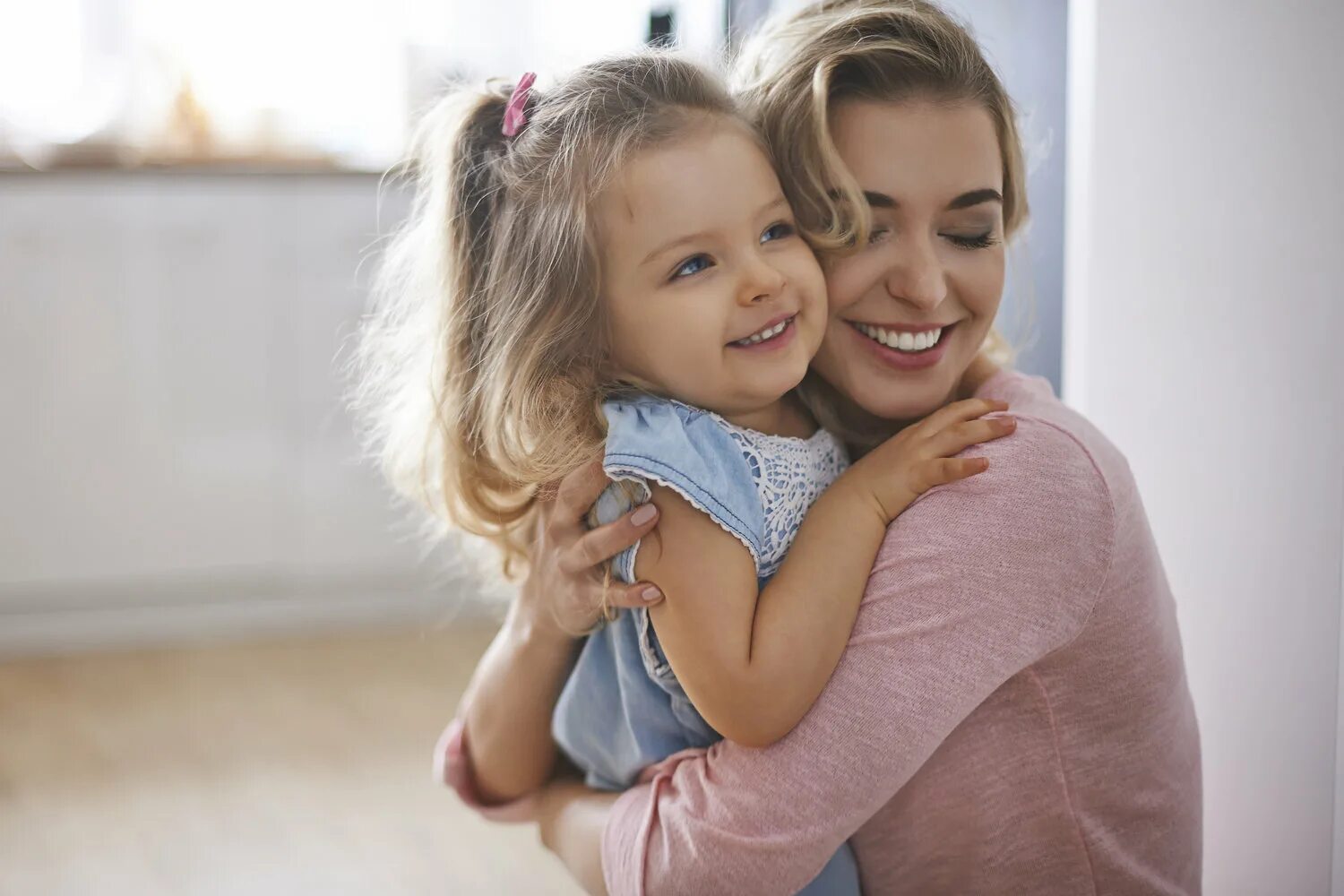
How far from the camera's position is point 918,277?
112cm

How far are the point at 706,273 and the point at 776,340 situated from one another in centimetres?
8

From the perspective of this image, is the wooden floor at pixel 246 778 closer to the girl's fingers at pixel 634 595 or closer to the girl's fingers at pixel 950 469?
the girl's fingers at pixel 634 595

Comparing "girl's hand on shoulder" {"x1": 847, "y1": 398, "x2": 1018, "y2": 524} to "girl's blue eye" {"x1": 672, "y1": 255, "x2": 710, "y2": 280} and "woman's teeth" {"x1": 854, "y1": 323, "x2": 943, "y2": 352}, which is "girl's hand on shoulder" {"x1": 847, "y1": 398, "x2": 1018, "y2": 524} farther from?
"girl's blue eye" {"x1": 672, "y1": 255, "x2": 710, "y2": 280}

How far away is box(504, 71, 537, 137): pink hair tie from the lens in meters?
1.14

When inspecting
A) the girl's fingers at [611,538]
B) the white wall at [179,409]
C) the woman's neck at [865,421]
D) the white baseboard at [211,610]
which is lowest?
the white baseboard at [211,610]

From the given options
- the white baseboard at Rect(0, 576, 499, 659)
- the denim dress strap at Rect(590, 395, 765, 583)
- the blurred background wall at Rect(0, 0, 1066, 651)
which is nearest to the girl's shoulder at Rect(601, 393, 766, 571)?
the denim dress strap at Rect(590, 395, 765, 583)

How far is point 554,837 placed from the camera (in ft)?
4.27

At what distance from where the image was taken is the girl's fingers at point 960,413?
107 centimetres

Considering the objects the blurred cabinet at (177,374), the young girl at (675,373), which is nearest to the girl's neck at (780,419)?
the young girl at (675,373)

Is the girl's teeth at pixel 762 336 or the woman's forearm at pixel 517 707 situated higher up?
the girl's teeth at pixel 762 336

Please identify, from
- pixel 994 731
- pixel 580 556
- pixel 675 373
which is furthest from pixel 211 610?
pixel 994 731

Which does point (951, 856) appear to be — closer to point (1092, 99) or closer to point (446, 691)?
point (1092, 99)

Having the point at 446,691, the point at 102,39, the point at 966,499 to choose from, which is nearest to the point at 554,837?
the point at 966,499

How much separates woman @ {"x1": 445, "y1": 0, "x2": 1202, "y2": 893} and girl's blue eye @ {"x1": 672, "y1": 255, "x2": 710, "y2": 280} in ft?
0.36
